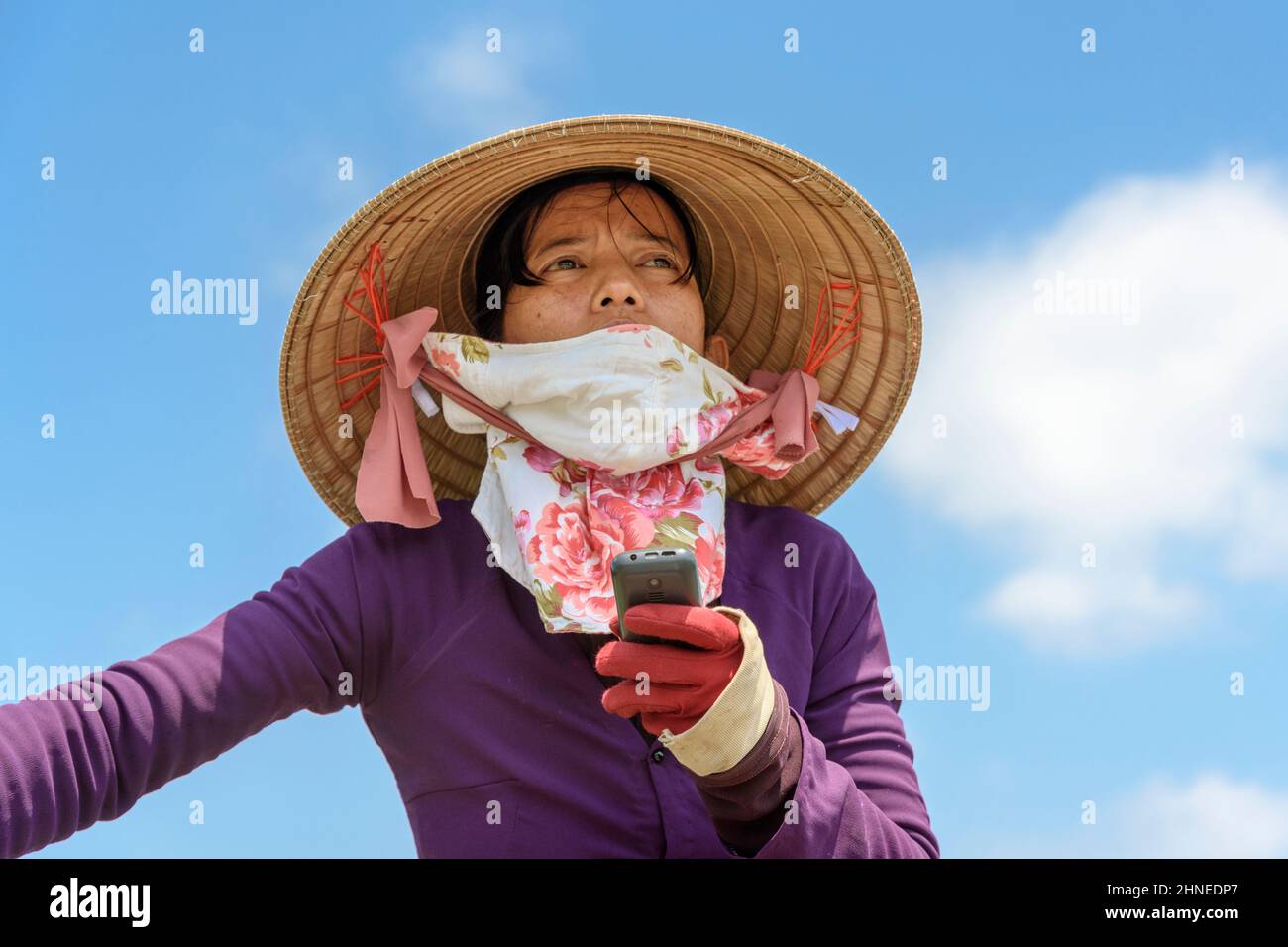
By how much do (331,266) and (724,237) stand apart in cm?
85

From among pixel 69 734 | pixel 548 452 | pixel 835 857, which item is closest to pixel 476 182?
pixel 548 452

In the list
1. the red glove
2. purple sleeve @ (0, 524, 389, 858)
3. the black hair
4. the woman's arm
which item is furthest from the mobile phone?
the black hair

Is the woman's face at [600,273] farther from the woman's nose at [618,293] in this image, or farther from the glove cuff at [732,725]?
the glove cuff at [732,725]

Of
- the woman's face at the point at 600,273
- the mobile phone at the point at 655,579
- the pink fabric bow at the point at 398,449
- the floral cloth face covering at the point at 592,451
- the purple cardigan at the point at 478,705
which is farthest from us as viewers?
the woman's face at the point at 600,273

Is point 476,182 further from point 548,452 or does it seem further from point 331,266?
point 548,452

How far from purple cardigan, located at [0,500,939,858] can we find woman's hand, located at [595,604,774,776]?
0.57 feet

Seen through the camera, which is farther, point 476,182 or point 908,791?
point 476,182

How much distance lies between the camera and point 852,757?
7.95 ft

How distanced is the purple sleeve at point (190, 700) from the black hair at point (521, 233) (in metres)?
0.57

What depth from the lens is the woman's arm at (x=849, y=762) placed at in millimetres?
2002

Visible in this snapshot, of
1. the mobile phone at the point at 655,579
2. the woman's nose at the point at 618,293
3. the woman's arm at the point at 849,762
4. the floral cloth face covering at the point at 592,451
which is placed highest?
the woman's nose at the point at 618,293

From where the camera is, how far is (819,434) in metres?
2.88

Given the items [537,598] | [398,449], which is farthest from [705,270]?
[537,598]

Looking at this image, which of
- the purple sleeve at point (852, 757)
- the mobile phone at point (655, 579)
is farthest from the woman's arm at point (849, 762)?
the mobile phone at point (655, 579)
